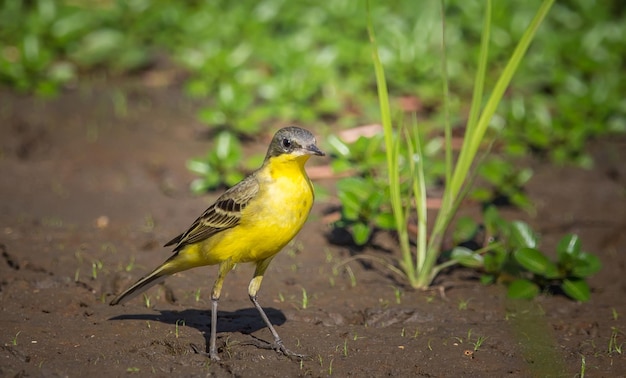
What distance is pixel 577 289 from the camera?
21.4ft

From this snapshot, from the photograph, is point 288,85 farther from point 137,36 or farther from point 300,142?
point 300,142

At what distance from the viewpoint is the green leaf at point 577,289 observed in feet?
21.3

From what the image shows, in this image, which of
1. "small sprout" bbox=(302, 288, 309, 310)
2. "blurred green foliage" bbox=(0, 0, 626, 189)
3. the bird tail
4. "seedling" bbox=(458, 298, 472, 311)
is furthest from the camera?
"blurred green foliage" bbox=(0, 0, 626, 189)

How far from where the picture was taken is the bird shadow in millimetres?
5801

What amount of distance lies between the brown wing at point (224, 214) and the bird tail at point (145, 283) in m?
0.17

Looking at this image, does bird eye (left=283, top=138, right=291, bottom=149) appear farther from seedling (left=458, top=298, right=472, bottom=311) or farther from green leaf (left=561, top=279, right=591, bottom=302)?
green leaf (left=561, top=279, right=591, bottom=302)

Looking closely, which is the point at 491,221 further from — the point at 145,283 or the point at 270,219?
the point at 145,283

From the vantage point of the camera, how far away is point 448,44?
11867 millimetres

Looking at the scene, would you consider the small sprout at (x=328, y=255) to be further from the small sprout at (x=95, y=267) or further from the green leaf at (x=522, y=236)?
the small sprout at (x=95, y=267)

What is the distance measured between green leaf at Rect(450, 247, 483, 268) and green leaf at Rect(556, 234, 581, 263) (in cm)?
60

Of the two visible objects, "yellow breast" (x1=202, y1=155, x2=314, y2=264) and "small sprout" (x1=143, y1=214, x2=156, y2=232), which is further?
"small sprout" (x1=143, y1=214, x2=156, y2=232)

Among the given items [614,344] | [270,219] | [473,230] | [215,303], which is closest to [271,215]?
[270,219]

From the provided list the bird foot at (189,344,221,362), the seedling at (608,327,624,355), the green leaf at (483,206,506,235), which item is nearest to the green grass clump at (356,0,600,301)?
the green leaf at (483,206,506,235)

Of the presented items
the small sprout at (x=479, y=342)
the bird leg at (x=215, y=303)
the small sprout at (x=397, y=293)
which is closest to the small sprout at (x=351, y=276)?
the small sprout at (x=397, y=293)
